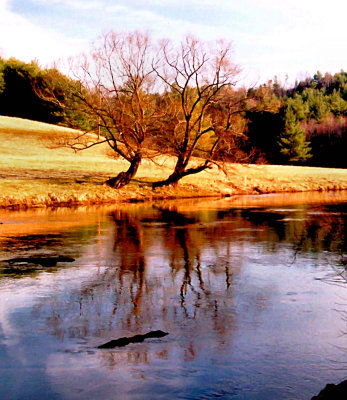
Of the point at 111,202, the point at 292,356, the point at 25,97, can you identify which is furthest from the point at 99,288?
the point at 25,97

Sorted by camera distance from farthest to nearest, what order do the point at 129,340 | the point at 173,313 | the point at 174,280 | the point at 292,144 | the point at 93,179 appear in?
1. the point at 292,144
2. the point at 93,179
3. the point at 174,280
4. the point at 173,313
5. the point at 129,340

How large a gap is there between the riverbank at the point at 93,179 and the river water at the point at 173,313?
42.8 ft

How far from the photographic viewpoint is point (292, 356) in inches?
372

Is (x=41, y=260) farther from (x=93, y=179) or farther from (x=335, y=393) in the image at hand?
(x=93, y=179)

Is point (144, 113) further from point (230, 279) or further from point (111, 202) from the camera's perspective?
point (230, 279)

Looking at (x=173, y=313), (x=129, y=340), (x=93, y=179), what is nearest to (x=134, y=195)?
(x=93, y=179)

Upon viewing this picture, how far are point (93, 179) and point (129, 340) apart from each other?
33184 millimetres

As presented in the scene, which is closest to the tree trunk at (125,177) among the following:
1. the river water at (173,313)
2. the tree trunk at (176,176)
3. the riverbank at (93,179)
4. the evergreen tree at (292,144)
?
the riverbank at (93,179)

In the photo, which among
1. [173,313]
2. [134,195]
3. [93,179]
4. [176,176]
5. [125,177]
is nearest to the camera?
[173,313]

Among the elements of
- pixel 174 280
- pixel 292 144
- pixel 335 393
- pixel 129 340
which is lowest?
pixel 129 340

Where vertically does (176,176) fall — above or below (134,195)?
above

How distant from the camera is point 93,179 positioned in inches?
1682

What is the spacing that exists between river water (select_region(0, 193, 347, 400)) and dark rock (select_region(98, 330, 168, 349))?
6.0 inches

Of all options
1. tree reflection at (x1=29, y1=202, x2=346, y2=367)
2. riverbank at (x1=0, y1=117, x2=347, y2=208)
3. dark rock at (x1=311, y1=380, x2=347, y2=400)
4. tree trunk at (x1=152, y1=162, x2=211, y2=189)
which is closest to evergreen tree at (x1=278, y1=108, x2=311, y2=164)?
riverbank at (x1=0, y1=117, x2=347, y2=208)
